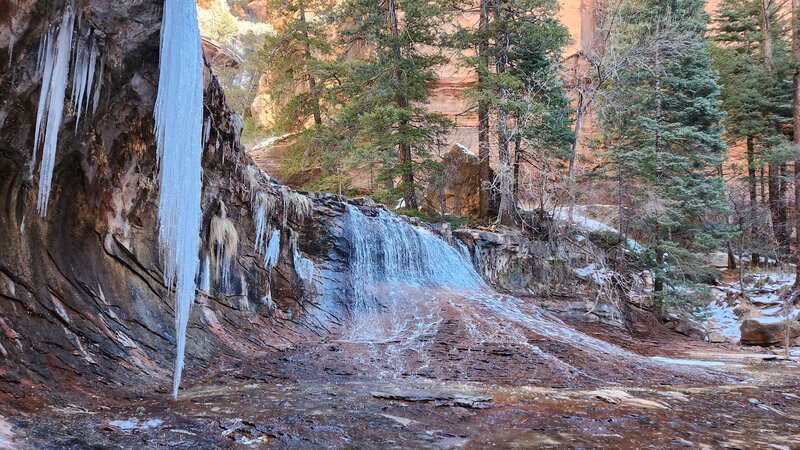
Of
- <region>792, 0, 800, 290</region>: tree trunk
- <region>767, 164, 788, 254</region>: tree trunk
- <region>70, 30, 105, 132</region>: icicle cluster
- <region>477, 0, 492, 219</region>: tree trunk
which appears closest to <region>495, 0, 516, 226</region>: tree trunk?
<region>477, 0, 492, 219</region>: tree trunk

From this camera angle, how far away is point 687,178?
14742 mm

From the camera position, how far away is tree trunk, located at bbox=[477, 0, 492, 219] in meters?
15.8

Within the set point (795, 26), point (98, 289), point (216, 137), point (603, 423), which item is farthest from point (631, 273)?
point (98, 289)

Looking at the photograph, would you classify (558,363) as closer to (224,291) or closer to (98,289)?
(224,291)

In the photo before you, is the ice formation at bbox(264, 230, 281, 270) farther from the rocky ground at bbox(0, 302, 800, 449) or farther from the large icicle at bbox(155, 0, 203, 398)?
the large icicle at bbox(155, 0, 203, 398)

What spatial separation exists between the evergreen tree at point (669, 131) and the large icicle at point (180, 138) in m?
12.2

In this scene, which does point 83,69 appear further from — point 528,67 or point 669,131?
point 669,131

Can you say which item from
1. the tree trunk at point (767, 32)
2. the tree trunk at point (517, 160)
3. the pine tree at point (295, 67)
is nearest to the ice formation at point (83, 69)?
the tree trunk at point (517, 160)

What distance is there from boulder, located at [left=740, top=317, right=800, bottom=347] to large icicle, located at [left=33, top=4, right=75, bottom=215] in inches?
616

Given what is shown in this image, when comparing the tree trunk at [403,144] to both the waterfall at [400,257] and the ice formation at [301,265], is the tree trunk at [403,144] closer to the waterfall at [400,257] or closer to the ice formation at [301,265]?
the waterfall at [400,257]

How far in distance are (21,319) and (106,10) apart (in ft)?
10.1

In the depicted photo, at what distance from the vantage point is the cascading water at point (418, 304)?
8141mm

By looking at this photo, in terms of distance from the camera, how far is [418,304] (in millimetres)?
10461

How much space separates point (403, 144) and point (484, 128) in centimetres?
310
